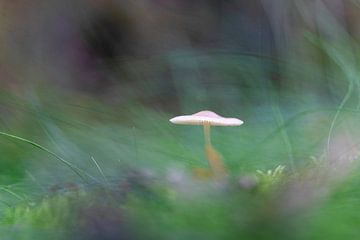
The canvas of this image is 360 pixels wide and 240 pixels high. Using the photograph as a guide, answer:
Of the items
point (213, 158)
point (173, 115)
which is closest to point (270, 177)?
point (213, 158)

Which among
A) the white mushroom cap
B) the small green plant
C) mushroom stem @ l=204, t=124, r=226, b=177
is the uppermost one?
the white mushroom cap

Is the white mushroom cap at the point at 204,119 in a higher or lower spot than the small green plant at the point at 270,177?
higher

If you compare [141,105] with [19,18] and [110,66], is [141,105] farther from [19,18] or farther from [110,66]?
[19,18]

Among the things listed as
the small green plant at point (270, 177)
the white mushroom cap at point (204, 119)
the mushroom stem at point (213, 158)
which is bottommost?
the small green plant at point (270, 177)

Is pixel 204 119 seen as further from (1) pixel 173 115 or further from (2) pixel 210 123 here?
(1) pixel 173 115

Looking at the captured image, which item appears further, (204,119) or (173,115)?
(173,115)

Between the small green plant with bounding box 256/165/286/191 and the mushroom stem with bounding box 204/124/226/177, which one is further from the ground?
the mushroom stem with bounding box 204/124/226/177

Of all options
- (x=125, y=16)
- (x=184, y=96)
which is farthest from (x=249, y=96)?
(x=125, y=16)
